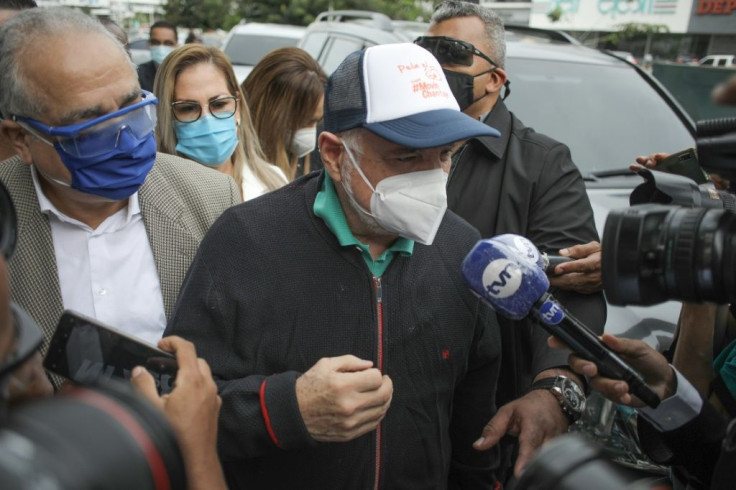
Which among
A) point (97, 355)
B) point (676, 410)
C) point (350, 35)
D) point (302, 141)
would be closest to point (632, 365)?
point (676, 410)

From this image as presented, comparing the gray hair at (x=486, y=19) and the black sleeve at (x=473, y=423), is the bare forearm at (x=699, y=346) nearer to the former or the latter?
the black sleeve at (x=473, y=423)

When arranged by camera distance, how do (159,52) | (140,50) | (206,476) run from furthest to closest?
(140,50) → (159,52) → (206,476)

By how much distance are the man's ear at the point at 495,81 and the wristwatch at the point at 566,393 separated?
4.33ft

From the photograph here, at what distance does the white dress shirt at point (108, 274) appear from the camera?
200 cm

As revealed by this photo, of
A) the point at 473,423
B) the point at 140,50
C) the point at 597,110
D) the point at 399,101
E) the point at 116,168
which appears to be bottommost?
the point at 140,50

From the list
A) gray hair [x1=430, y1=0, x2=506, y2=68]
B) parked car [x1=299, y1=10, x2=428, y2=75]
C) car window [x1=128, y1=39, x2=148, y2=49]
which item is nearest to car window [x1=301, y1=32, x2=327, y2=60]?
parked car [x1=299, y1=10, x2=428, y2=75]

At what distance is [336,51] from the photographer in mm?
5777

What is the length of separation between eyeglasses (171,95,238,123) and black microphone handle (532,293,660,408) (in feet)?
7.03

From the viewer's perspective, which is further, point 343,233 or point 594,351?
point 343,233

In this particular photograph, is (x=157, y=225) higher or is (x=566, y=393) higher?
(x=157, y=225)

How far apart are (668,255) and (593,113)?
10.3ft

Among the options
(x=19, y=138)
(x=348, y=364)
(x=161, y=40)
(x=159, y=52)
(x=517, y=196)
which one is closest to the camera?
(x=348, y=364)

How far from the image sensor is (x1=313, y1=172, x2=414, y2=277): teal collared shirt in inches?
70.5

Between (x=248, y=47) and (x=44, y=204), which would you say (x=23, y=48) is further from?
(x=248, y=47)
